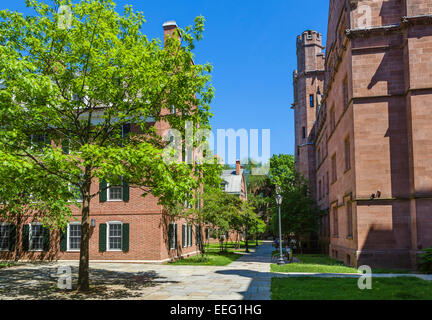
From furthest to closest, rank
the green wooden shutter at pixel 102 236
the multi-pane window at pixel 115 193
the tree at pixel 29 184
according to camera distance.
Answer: the multi-pane window at pixel 115 193, the green wooden shutter at pixel 102 236, the tree at pixel 29 184

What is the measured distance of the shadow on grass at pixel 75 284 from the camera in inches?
466

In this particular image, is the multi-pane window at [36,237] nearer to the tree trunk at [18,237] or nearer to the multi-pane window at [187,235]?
the tree trunk at [18,237]

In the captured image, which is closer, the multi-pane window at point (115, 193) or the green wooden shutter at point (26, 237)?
the multi-pane window at point (115, 193)

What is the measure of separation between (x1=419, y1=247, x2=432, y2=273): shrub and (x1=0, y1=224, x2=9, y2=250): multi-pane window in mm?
24713

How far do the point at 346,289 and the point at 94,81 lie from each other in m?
10.4

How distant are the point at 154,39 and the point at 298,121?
37.0m

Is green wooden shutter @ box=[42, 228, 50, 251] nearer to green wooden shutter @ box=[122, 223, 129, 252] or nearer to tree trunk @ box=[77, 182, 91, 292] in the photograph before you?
green wooden shutter @ box=[122, 223, 129, 252]

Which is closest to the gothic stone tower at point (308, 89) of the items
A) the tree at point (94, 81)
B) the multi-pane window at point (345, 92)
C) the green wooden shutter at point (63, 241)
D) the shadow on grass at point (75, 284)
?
the multi-pane window at point (345, 92)

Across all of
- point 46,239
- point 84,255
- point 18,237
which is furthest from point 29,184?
point 18,237

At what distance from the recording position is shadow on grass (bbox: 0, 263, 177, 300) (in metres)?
11.8

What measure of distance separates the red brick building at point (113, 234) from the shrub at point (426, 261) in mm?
14080

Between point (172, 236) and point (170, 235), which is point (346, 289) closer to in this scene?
point (170, 235)

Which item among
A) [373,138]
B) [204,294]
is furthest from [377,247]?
[204,294]
